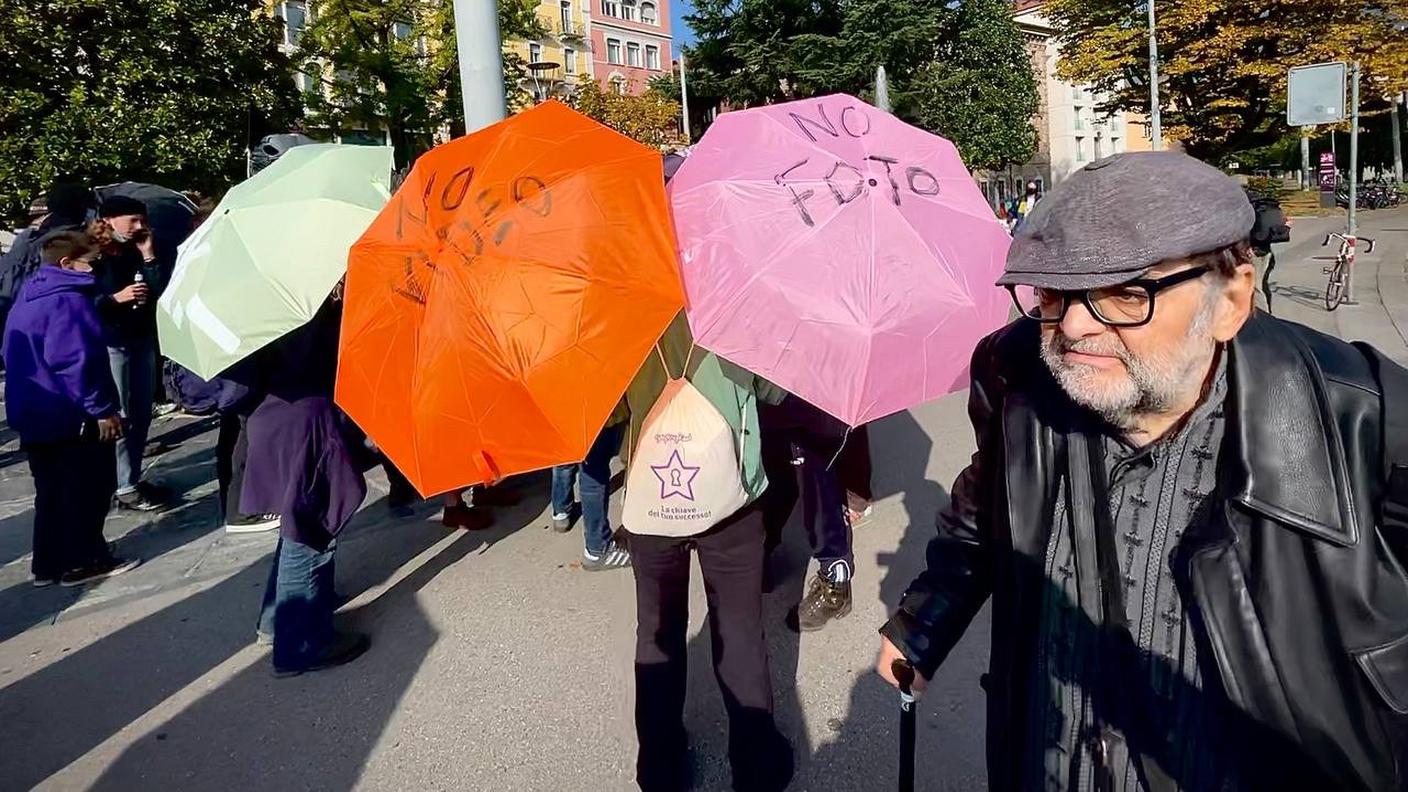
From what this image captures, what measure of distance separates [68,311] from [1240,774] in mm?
5279

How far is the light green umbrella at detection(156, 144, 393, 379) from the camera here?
9.23 ft

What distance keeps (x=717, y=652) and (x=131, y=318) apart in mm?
4895

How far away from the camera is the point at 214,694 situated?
11.5ft

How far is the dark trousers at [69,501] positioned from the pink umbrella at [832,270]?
3.91m

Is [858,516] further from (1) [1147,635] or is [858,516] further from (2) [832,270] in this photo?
(1) [1147,635]

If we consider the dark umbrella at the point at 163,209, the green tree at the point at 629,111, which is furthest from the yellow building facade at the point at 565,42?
the dark umbrella at the point at 163,209

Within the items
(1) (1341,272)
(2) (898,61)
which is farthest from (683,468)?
(2) (898,61)

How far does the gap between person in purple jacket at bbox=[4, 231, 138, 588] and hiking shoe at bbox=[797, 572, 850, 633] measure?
375 cm

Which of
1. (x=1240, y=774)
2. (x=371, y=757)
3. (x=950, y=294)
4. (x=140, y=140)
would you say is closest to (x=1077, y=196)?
(x=1240, y=774)

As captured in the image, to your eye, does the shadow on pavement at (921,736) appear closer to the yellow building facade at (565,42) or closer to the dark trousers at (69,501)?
the dark trousers at (69,501)

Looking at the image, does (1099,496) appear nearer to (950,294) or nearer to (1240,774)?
(1240,774)

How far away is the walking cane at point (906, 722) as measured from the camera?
6.09 feet

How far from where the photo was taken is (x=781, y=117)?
2762mm

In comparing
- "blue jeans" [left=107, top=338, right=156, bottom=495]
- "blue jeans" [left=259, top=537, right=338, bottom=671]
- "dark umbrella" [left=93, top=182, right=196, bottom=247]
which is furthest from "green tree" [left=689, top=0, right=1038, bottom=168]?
"blue jeans" [left=259, top=537, right=338, bottom=671]
